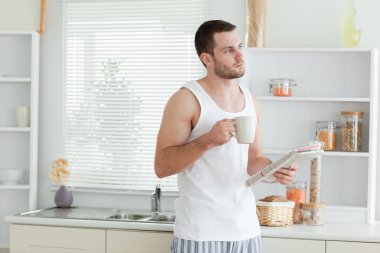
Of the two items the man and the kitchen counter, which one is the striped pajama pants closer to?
the man

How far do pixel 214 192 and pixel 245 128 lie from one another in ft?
1.13

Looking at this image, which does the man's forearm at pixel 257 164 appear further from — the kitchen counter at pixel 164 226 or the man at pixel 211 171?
the kitchen counter at pixel 164 226

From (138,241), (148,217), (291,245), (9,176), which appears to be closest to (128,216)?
(148,217)

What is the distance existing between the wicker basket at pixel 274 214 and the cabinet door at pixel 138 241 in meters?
0.49

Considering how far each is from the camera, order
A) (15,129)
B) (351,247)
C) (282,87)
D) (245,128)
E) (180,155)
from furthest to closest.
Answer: (15,129)
(282,87)
(351,247)
(180,155)
(245,128)

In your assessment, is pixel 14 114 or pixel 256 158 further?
pixel 14 114

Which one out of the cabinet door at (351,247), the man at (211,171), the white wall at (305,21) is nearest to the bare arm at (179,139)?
the man at (211,171)

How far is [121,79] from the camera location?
439 centimetres

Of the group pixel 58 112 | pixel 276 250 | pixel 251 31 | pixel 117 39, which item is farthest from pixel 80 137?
pixel 276 250

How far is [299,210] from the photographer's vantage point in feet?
12.3

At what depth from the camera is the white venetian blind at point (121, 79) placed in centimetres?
430

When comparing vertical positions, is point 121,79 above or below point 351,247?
above

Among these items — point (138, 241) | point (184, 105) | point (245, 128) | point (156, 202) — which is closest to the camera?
point (245, 128)

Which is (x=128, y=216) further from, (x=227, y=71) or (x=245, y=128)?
(x=245, y=128)
